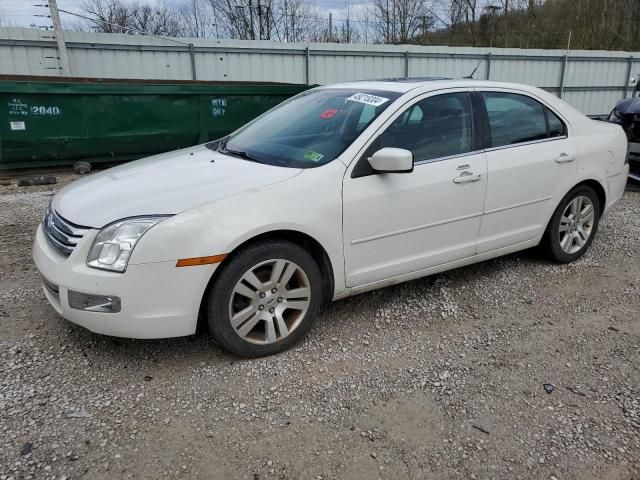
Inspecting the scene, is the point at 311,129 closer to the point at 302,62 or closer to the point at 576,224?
the point at 576,224

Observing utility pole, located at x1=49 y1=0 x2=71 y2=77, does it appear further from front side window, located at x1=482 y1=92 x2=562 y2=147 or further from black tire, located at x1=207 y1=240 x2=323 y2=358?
black tire, located at x1=207 y1=240 x2=323 y2=358

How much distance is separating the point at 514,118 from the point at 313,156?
174 centimetres

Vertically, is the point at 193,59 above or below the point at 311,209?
above

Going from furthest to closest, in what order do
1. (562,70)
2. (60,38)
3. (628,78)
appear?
(628,78) → (562,70) → (60,38)

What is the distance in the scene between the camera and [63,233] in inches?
108

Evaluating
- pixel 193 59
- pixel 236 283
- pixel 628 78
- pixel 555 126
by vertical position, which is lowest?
pixel 236 283

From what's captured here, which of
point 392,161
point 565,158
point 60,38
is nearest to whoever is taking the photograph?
point 392,161

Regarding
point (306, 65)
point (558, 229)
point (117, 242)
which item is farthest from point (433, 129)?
point (306, 65)

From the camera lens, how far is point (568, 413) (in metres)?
2.51

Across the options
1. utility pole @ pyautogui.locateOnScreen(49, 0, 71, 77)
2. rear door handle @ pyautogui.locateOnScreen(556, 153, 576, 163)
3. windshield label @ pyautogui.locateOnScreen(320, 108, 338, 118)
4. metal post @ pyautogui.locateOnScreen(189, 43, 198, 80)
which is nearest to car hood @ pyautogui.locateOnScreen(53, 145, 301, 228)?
windshield label @ pyautogui.locateOnScreen(320, 108, 338, 118)

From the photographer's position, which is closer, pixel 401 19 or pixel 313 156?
pixel 313 156

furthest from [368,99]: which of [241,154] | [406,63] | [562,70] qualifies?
[562,70]

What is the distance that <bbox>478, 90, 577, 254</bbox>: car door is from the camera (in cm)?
367

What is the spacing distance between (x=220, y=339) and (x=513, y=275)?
8.48 feet
